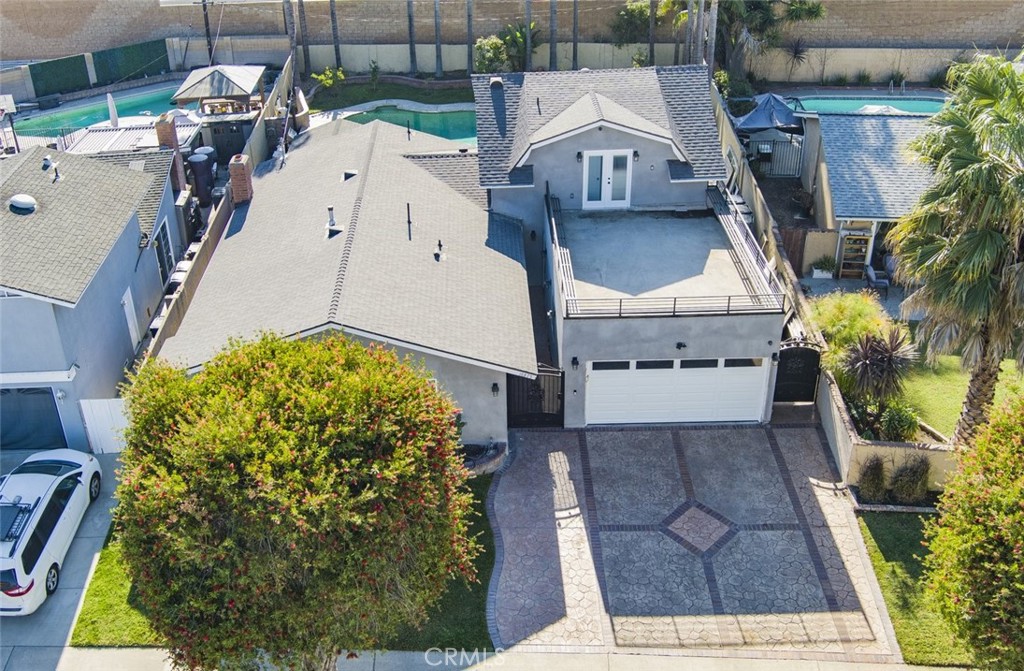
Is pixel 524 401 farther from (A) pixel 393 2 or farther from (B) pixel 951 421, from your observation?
(A) pixel 393 2

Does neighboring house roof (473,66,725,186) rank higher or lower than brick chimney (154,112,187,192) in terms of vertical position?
higher

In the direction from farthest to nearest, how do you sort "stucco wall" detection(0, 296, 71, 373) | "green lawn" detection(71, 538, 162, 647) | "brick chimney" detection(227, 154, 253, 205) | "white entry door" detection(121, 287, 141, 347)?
"brick chimney" detection(227, 154, 253, 205) → "white entry door" detection(121, 287, 141, 347) → "stucco wall" detection(0, 296, 71, 373) → "green lawn" detection(71, 538, 162, 647)

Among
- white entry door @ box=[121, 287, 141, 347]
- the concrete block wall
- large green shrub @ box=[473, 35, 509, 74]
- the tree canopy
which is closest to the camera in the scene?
the tree canopy

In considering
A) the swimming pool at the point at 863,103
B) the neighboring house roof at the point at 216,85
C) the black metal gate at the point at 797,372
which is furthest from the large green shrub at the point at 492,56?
the black metal gate at the point at 797,372

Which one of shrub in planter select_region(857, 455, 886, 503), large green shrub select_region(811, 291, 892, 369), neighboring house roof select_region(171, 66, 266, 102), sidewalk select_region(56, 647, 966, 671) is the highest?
neighboring house roof select_region(171, 66, 266, 102)

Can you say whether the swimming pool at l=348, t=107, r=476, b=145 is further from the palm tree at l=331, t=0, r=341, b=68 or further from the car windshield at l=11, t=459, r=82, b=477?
the car windshield at l=11, t=459, r=82, b=477

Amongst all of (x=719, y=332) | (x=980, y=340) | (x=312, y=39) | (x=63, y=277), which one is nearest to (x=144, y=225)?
(x=63, y=277)

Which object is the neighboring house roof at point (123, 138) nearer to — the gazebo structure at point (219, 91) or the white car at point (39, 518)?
the gazebo structure at point (219, 91)

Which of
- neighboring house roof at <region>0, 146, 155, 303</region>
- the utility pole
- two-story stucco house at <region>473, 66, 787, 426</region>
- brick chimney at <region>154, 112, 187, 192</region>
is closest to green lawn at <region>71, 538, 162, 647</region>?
neighboring house roof at <region>0, 146, 155, 303</region>
